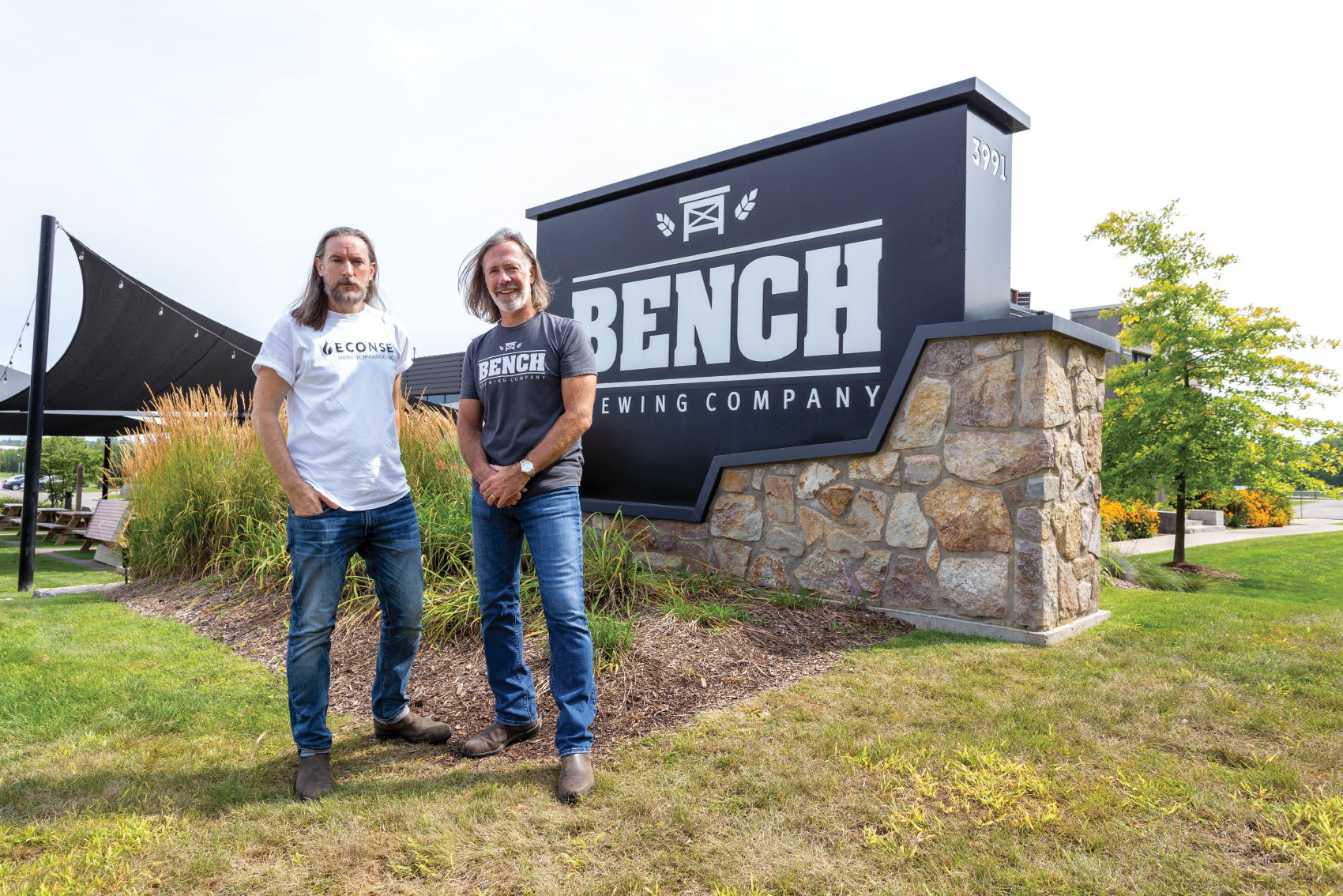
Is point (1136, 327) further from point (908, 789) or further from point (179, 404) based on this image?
point (179, 404)

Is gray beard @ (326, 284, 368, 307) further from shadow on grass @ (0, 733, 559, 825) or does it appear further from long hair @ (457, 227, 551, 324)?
shadow on grass @ (0, 733, 559, 825)

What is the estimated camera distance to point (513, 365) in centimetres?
250

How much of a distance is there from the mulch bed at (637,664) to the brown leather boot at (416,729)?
63 millimetres

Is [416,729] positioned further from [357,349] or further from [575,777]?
[357,349]

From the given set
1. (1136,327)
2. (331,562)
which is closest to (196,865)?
(331,562)

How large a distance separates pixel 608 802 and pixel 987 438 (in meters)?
2.64

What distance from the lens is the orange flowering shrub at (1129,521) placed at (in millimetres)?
12102

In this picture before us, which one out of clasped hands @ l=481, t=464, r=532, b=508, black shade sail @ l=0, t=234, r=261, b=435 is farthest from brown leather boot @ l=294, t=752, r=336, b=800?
black shade sail @ l=0, t=234, r=261, b=435

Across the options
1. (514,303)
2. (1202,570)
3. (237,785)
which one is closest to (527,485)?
(514,303)

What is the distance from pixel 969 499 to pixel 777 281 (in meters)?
1.71

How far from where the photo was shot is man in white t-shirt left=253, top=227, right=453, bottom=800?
7.72 feet

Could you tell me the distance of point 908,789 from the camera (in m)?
2.21

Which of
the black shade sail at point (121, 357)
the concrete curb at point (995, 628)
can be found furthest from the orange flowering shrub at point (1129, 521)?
the black shade sail at point (121, 357)

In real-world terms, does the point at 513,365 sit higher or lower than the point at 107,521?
higher
